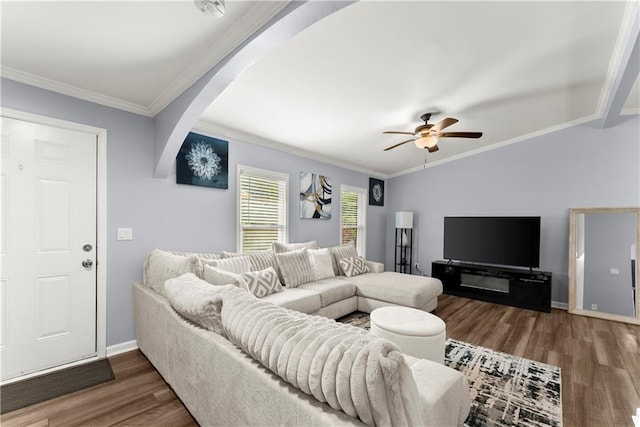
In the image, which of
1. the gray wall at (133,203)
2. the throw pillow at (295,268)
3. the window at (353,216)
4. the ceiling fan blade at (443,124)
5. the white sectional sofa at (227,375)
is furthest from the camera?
the window at (353,216)

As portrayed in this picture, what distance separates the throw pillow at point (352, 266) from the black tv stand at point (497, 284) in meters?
1.69

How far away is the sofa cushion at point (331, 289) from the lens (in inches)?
132

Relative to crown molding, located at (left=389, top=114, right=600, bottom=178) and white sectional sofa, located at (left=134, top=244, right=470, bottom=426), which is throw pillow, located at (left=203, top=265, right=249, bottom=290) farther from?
crown molding, located at (left=389, top=114, right=600, bottom=178)

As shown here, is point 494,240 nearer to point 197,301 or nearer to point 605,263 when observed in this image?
point 605,263

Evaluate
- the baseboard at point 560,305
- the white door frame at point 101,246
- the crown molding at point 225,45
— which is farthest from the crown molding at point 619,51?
the white door frame at point 101,246

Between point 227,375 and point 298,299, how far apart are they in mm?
1626

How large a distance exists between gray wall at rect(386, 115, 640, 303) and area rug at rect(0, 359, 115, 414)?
5.40 metres

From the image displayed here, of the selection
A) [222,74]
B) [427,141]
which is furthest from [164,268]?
[427,141]

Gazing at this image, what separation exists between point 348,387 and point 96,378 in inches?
98.8

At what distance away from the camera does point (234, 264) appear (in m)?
3.11

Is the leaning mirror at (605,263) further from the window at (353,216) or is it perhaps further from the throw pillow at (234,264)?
the throw pillow at (234,264)

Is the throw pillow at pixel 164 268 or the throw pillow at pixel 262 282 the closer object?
the throw pillow at pixel 164 268

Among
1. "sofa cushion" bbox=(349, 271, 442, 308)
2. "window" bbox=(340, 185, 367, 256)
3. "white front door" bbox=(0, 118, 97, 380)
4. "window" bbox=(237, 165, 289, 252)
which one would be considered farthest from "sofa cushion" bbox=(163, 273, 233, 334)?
"window" bbox=(340, 185, 367, 256)

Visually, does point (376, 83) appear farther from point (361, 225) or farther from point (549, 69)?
point (361, 225)
